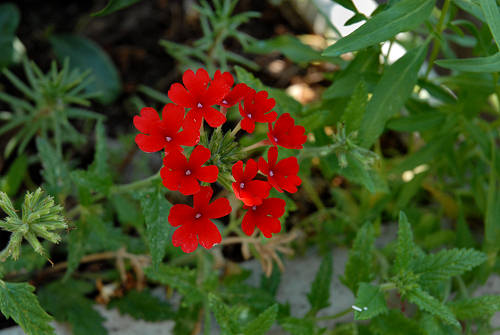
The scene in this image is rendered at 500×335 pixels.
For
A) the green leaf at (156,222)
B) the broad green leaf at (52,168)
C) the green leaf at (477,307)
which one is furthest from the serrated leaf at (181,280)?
the green leaf at (477,307)

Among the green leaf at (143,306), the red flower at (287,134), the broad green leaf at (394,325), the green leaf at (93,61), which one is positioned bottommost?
the broad green leaf at (394,325)

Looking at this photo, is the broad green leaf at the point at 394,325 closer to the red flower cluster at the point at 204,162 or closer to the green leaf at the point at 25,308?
the red flower cluster at the point at 204,162

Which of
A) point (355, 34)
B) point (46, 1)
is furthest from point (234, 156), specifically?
point (46, 1)

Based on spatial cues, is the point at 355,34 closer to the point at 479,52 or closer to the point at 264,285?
the point at 479,52

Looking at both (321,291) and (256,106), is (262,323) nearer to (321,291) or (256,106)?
(321,291)

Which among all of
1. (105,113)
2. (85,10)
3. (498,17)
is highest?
(85,10)

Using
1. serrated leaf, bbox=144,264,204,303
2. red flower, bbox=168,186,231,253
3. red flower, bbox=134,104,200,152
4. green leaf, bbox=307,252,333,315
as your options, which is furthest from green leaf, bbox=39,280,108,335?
red flower, bbox=134,104,200,152
